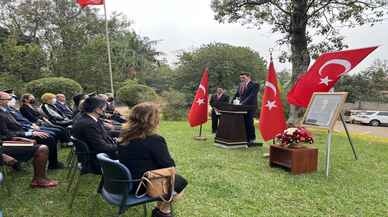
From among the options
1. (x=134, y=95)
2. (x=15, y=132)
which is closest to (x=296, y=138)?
(x=15, y=132)

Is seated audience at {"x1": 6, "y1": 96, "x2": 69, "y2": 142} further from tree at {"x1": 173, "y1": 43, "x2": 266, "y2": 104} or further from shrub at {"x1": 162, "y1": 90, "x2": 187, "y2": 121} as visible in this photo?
tree at {"x1": 173, "y1": 43, "x2": 266, "y2": 104}

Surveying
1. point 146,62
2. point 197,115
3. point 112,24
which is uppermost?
point 112,24

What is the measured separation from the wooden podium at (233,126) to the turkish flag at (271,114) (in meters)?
0.90

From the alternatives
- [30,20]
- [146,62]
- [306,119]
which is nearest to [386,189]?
[306,119]

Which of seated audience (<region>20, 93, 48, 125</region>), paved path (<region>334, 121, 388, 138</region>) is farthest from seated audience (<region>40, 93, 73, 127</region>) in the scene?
paved path (<region>334, 121, 388, 138</region>)

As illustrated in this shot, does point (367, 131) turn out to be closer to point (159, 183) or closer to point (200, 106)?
point (200, 106)

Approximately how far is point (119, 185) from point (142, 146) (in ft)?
1.18

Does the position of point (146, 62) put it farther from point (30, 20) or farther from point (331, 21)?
point (331, 21)

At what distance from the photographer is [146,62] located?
3734 cm

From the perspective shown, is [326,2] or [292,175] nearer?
[292,175]

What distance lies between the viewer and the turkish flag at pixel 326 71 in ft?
16.9

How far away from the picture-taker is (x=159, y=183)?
276cm

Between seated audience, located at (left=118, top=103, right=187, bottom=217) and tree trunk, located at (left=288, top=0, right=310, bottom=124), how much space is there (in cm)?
933

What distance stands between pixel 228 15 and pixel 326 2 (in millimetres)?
3292
